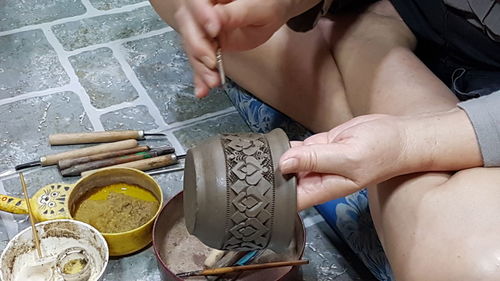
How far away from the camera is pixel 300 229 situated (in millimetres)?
1058

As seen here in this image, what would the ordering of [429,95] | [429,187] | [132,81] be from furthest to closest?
[132,81]
[429,95]
[429,187]

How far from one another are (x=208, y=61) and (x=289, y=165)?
22 centimetres

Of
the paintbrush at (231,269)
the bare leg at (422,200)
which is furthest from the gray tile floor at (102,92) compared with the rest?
the bare leg at (422,200)

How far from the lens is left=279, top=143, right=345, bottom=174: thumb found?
79 centimetres

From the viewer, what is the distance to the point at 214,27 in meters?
0.88

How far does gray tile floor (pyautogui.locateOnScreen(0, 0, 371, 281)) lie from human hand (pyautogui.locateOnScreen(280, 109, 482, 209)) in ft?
1.11

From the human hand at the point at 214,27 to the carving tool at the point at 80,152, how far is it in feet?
1.25

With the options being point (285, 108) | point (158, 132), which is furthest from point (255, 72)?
point (158, 132)

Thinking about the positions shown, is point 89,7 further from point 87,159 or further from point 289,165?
point 289,165

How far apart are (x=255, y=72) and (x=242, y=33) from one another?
1.01ft

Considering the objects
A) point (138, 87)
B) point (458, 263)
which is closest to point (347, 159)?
point (458, 263)

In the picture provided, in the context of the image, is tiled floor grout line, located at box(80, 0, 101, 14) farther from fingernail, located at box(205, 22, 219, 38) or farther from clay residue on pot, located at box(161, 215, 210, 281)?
fingernail, located at box(205, 22, 219, 38)

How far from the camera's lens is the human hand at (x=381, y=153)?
81 cm

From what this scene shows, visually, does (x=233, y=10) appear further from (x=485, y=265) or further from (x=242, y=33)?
(x=485, y=265)
